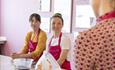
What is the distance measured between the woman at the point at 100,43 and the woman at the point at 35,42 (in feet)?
6.47

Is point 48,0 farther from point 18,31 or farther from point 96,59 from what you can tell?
point 96,59

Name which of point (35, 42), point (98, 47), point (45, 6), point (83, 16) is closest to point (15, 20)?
point (45, 6)

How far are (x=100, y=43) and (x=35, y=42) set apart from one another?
221 centimetres

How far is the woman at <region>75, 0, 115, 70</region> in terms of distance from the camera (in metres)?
0.70

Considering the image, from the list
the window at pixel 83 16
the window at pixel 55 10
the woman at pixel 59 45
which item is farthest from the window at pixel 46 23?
the woman at pixel 59 45

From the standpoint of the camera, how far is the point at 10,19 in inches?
167

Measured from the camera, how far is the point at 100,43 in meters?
0.70

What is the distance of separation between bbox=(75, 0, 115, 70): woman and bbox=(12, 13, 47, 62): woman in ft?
6.47

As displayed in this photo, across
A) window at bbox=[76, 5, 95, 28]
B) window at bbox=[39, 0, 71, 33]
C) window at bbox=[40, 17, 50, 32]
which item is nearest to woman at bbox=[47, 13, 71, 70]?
window at bbox=[76, 5, 95, 28]

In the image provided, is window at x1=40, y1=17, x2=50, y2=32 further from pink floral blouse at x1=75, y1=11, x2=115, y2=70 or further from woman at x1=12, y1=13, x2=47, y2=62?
pink floral blouse at x1=75, y1=11, x2=115, y2=70

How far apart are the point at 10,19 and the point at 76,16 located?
5.04 feet

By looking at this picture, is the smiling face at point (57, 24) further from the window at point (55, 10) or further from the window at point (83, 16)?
the window at point (55, 10)

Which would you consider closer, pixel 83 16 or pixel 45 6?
pixel 83 16

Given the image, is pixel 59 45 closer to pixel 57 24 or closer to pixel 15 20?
pixel 57 24
